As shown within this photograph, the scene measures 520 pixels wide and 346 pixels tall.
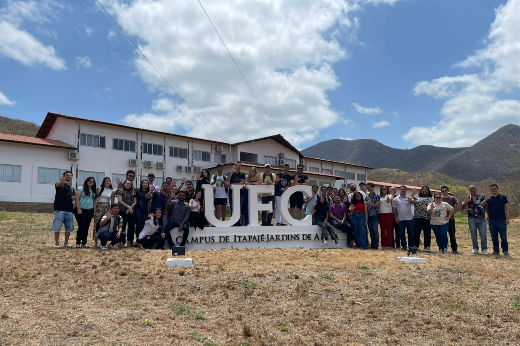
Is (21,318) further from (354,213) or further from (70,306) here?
(354,213)

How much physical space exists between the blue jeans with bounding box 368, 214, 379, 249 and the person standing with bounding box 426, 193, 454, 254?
139 cm

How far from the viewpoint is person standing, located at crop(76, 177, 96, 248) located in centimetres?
945

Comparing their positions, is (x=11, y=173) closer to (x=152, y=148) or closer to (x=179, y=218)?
(x=152, y=148)

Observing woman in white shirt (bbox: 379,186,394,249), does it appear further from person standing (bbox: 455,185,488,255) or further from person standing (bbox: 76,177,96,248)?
person standing (bbox: 76,177,96,248)

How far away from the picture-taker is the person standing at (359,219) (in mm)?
10867

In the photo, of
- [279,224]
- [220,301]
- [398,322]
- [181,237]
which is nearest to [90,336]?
[220,301]

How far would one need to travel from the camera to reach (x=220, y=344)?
3.93 metres

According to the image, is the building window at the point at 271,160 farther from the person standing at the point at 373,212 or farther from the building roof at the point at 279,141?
the person standing at the point at 373,212

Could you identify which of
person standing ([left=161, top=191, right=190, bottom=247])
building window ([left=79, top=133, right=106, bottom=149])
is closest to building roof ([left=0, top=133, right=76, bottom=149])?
building window ([left=79, top=133, right=106, bottom=149])

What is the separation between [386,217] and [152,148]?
27.7 metres

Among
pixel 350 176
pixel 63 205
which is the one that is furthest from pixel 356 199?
pixel 350 176

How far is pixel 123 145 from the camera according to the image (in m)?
33.2

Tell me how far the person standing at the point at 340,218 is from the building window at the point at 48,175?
23974 mm

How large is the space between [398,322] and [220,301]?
7.43 feet
